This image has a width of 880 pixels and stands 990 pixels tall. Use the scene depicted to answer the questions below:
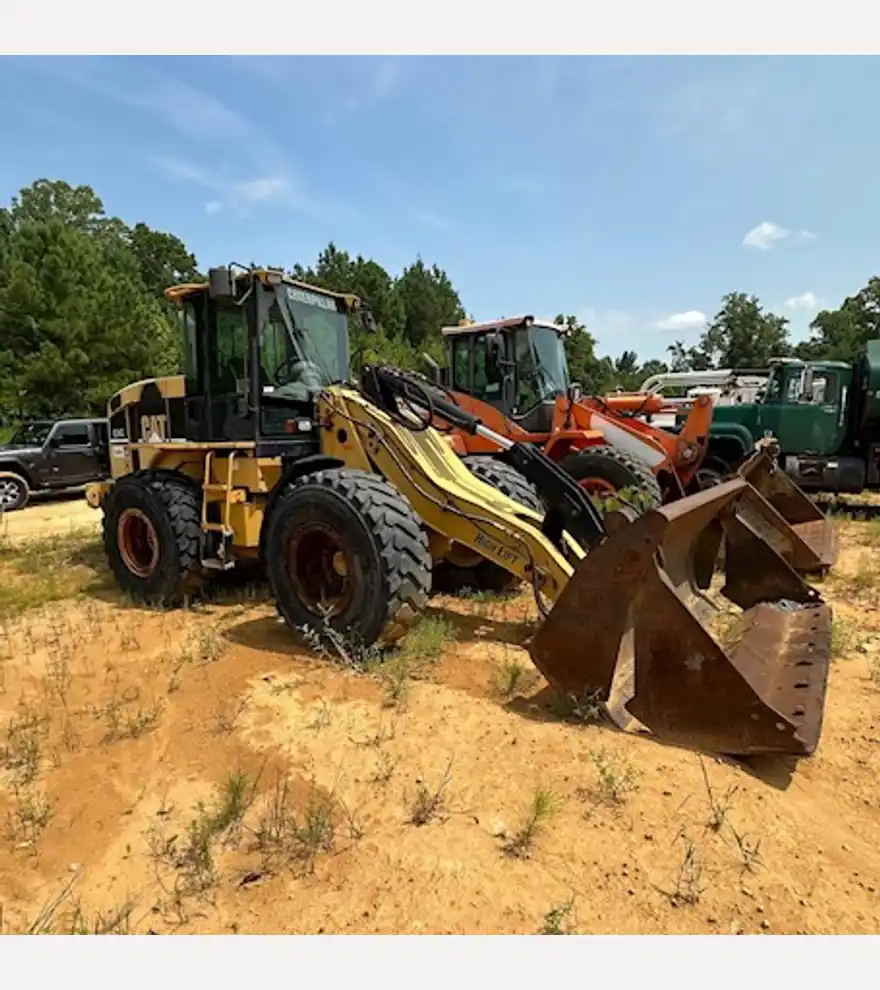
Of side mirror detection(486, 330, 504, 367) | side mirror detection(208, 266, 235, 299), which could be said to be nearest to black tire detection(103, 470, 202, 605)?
side mirror detection(208, 266, 235, 299)

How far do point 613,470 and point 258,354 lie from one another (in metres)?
4.09

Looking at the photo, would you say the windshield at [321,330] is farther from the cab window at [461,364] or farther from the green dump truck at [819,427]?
the green dump truck at [819,427]

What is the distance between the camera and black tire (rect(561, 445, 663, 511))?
787 centimetres

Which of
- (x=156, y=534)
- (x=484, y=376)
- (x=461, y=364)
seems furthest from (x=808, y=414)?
(x=156, y=534)

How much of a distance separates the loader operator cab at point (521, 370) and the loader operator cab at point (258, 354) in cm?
318

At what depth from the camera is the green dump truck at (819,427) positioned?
11359mm

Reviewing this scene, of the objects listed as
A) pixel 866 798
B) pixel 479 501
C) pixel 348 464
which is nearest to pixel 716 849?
pixel 866 798

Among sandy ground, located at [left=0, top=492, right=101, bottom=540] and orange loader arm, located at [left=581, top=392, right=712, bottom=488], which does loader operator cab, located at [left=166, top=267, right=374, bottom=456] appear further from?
sandy ground, located at [left=0, top=492, right=101, bottom=540]

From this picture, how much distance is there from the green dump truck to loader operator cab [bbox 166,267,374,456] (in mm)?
7354

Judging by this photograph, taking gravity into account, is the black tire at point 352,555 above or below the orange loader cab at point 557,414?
below

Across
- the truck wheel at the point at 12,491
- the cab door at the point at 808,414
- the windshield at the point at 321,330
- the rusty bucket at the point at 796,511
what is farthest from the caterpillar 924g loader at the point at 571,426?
the truck wheel at the point at 12,491

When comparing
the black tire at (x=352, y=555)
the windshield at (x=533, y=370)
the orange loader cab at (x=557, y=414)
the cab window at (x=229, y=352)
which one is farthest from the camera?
the windshield at (x=533, y=370)

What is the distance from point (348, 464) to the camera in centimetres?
545

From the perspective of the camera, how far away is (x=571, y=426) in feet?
28.9
